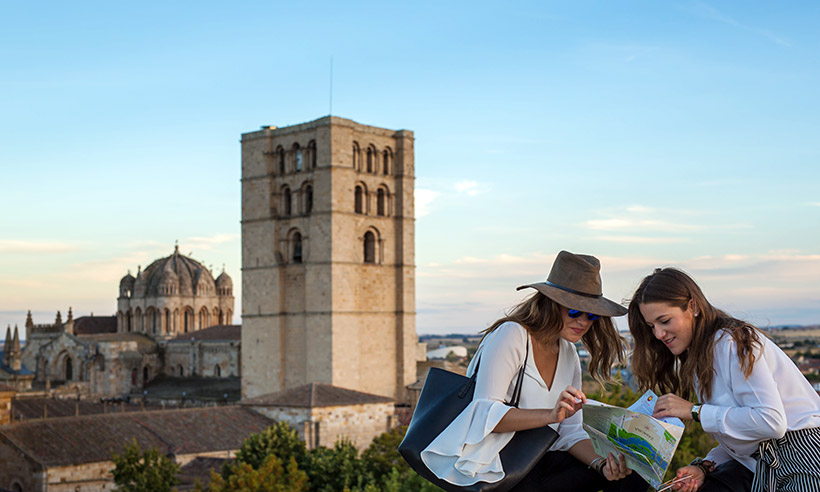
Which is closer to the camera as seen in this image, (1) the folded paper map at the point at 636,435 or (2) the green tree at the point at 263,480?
(1) the folded paper map at the point at 636,435

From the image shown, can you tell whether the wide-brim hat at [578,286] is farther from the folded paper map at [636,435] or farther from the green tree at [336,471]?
the green tree at [336,471]

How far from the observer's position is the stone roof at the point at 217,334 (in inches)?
2480

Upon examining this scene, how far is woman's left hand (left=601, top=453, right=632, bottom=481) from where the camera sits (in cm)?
448

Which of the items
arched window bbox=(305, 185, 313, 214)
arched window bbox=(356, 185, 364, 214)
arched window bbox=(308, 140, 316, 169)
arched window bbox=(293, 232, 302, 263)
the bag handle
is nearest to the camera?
the bag handle

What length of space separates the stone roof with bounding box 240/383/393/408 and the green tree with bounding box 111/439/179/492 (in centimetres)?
864

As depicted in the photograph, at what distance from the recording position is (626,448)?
14.1 feet

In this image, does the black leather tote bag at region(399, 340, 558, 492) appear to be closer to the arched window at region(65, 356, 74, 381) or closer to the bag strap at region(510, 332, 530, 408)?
the bag strap at region(510, 332, 530, 408)

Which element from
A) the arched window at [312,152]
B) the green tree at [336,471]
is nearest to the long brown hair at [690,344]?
Result: the green tree at [336,471]

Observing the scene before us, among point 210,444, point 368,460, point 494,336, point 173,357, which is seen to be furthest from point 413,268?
point 494,336

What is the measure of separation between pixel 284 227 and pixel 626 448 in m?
40.9

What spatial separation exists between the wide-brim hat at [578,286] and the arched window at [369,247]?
40.2 m

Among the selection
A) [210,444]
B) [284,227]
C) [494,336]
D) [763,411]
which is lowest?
[210,444]

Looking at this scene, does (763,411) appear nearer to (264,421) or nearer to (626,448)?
(626,448)

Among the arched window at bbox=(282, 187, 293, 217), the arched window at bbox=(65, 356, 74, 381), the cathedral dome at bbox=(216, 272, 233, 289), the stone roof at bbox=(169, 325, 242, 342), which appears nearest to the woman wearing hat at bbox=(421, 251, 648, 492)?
the arched window at bbox=(282, 187, 293, 217)
